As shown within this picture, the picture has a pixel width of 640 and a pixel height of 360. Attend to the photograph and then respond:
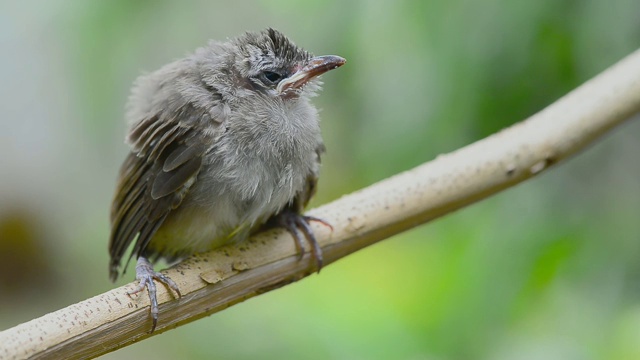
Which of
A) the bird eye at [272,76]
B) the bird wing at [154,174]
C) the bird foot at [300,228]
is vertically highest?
the bird eye at [272,76]

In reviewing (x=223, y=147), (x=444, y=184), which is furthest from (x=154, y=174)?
(x=444, y=184)

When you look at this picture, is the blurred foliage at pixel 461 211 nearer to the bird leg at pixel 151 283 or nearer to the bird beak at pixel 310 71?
the bird beak at pixel 310 71

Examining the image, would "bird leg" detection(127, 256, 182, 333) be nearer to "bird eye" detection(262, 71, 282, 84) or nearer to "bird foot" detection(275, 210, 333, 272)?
"bird foot" detection(275, 210, 333, 272)

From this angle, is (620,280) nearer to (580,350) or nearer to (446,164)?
(580,350)

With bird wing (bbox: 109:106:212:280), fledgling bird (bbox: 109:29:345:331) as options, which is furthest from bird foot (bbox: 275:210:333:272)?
bird wing (bbox: 109:106:212:280)

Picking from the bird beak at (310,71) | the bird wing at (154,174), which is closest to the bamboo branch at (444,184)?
the bird wing at (154,174)

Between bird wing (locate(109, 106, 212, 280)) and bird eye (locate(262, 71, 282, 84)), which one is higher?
bird eye (locate(262, 71, 282, 84))

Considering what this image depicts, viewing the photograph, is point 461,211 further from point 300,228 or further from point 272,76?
point 272,76
